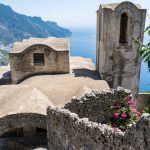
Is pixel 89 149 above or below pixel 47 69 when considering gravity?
below

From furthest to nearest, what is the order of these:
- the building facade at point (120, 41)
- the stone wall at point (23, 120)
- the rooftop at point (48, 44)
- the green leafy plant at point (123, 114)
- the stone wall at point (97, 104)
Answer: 1. the rooftop at point (48, 44)
2. the building facade at point (120, 41)
3. the stone wall at point (23, 120)
4. the stone wall at point (97, 104)
5. the green leafy plant at point (123, 114)

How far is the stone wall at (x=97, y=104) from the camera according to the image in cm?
1097

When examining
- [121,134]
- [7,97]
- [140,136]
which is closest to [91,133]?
[121,134]

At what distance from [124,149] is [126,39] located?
38.9 ft

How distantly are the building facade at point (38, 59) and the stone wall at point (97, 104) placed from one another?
725cm

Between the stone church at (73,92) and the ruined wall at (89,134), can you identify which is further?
the stone church at (73,92)

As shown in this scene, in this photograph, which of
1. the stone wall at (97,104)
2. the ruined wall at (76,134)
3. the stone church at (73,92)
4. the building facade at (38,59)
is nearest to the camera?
the ruined wall at (76,134)

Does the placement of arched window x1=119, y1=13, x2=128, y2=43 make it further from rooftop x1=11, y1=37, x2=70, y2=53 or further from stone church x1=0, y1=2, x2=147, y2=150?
rooftop x1=11, y1=37, x2=70, y2=53

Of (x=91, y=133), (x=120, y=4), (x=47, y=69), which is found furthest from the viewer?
(x=47, y=69)

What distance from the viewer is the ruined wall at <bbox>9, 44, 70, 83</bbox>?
18031 mm

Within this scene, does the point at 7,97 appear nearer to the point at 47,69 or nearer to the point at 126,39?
the point at 47,69

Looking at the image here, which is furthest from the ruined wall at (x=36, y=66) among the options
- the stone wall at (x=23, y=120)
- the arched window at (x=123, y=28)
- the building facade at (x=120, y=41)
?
the stone wall at (x=23, y=120)

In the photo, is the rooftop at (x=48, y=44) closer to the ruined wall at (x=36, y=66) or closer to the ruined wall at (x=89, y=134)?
the ruined wall at (x=36, y=66)

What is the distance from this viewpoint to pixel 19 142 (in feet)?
45.4
